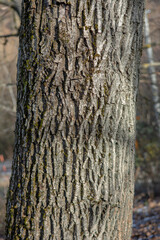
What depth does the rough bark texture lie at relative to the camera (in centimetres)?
171

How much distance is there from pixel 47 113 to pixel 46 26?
22.0 inches

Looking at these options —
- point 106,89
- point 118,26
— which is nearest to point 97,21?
point 118,26

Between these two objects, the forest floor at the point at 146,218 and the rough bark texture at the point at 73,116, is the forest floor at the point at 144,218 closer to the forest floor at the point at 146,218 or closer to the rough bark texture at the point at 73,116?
the forest floor at the point at 146,218

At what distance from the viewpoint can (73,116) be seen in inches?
68.1

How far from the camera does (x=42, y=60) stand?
5.71 feet

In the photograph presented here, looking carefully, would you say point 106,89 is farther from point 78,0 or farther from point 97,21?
point 78,0

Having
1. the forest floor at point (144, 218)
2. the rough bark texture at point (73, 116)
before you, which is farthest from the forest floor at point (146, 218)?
the rough bark texture at point (73, 116)

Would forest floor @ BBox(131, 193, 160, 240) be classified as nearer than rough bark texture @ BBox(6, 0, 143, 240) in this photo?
No

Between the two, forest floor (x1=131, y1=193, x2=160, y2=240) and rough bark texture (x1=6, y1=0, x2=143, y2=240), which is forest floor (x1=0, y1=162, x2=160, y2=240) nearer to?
forest floor (x1=131, y1=193, x2=160, y2=240)

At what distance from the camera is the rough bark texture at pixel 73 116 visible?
1707mm

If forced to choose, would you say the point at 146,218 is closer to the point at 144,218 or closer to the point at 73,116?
the point at 144,218

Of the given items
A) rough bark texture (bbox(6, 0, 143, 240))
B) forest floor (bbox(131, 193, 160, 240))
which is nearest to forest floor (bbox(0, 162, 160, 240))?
forest floor (bbox(131, 193, 160, 240))

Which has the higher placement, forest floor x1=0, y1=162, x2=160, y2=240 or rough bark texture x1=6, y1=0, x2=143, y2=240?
rough bark texture x1=6, y1=0, x2=143, y2=240

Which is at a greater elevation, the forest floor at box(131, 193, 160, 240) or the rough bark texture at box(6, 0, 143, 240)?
the rough bark texture at box(6, 0, 143, 240)
